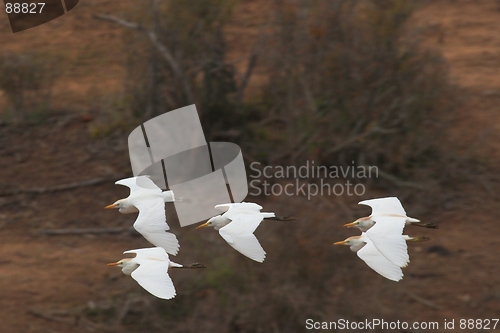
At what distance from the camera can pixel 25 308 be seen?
5441 mm

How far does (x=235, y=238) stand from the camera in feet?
11.7

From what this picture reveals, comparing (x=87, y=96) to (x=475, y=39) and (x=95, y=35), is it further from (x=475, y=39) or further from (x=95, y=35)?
(x=475, y=39)

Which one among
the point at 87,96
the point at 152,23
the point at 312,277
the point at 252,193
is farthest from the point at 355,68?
the point at 87,96

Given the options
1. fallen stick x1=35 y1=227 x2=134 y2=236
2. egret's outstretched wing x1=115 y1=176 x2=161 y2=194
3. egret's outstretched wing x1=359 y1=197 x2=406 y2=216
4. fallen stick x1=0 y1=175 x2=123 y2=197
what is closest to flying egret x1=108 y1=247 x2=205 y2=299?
egret's outstretched wing x1=115 y1=176 x2=161 y2=194

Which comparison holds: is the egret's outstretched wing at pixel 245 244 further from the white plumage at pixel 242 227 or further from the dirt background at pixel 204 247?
the dirt background at pixel 204 247

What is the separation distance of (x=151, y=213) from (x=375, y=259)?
1.09m

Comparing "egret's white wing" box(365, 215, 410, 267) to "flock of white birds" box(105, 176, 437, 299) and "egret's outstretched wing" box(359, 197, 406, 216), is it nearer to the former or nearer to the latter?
"flock of white birds" box(105, 176, 437, 299)

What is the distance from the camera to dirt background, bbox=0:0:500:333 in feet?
15.9

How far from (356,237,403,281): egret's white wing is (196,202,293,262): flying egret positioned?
0.49 metres

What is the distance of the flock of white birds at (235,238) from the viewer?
3467 mm

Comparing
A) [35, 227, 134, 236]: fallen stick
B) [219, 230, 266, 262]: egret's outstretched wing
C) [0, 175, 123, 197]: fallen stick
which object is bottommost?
[35, 227, 134, 236]: fallen stick

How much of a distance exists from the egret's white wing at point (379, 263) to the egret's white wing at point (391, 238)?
132 millimetres

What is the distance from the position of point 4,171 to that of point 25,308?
1.91 metres

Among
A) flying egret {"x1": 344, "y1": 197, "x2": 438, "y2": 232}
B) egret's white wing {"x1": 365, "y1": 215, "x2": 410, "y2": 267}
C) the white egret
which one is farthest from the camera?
flying egret {"x1": 344, "y1": 197, "x2": 438, "y2": 232}
